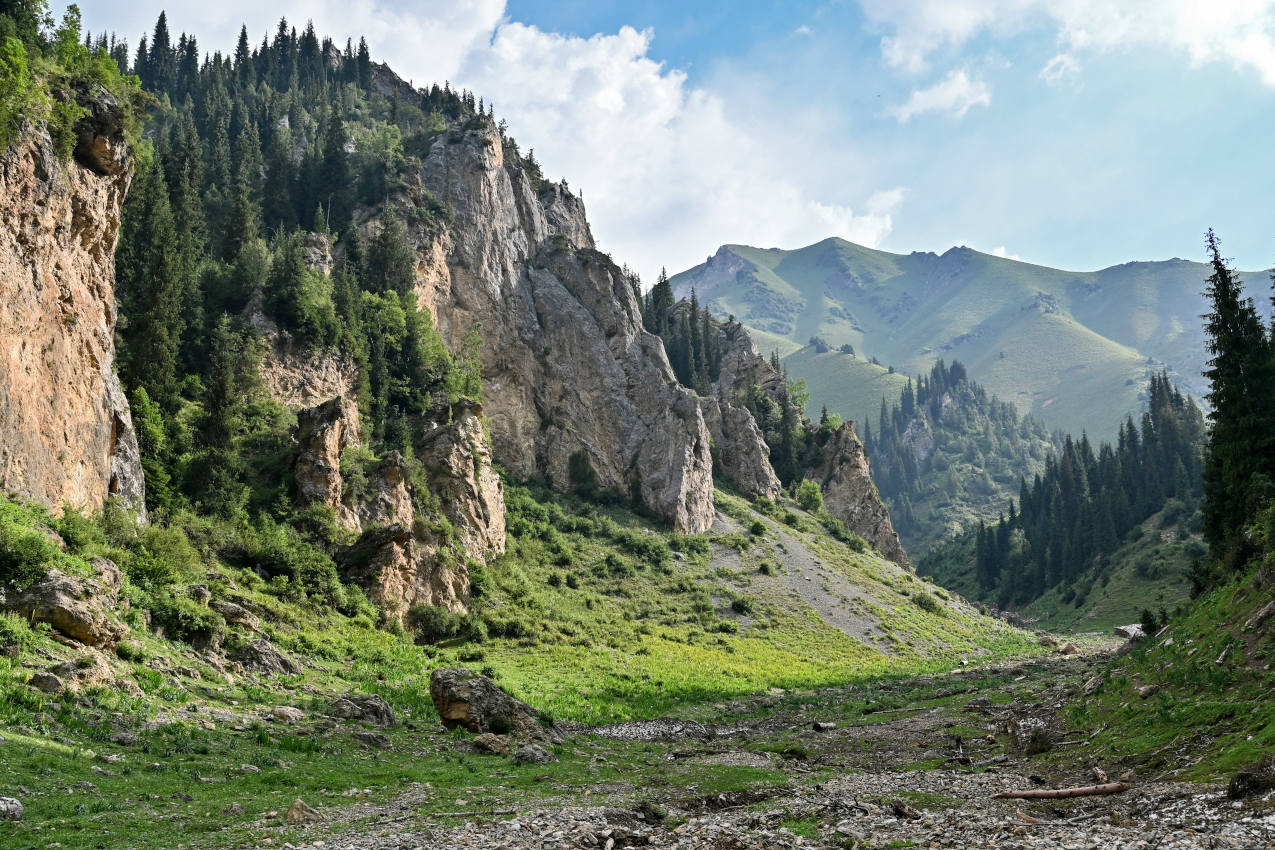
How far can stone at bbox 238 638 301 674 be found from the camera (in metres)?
33.2

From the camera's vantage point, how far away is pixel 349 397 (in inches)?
3073

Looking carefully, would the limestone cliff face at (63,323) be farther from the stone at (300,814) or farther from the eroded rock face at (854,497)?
the eroded rock face at (854,497)

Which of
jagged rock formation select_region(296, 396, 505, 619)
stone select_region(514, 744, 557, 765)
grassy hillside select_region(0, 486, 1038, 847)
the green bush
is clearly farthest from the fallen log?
jagged rock formation select_region(296, 396, 505, 619)

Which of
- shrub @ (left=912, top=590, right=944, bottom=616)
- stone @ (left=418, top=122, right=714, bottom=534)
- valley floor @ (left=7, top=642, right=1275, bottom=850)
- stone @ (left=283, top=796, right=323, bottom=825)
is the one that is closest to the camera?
valley floor @ (left=7, top=642, right=1275, bottom=850)

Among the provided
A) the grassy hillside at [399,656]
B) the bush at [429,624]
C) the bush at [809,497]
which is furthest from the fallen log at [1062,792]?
the bush at [809,497]

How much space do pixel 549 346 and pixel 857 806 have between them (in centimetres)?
10645

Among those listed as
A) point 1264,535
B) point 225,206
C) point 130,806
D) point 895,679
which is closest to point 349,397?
point 225,206

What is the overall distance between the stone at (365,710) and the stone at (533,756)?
675 centimetres

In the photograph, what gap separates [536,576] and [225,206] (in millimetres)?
67844

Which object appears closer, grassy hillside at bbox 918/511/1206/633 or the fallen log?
the fallen log

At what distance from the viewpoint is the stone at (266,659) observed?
3316 cm

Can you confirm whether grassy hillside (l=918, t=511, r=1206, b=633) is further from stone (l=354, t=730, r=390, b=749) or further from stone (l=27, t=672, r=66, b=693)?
stone (l=27, t=672, r=66, b=693)

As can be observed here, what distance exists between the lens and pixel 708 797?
20016 mm

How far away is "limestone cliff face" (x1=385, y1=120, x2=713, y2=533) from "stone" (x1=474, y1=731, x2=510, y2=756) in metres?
78.6
